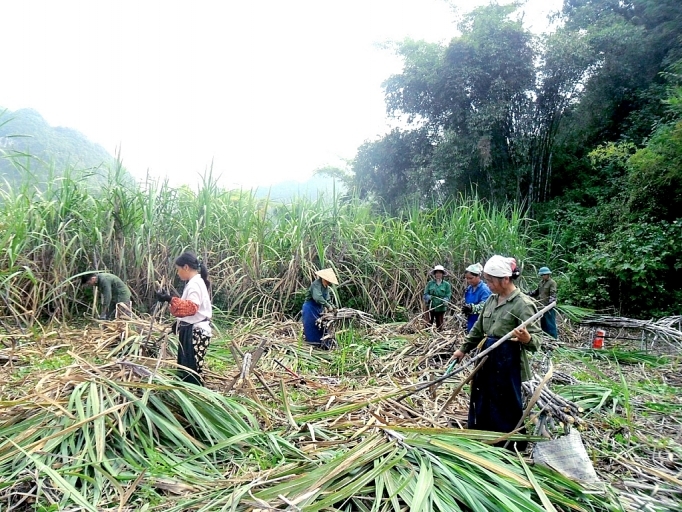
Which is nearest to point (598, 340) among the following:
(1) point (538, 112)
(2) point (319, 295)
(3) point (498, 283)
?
(2) point (319, 295)

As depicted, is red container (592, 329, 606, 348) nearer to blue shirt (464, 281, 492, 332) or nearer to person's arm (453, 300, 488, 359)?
blue shirt (464, 281, 492, 332)

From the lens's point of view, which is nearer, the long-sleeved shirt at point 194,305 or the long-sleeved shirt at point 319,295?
the long-sleeved shirt at point 194,305

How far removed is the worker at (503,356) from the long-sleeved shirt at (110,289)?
3.77m

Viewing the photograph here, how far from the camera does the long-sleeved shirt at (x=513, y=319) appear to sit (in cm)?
239

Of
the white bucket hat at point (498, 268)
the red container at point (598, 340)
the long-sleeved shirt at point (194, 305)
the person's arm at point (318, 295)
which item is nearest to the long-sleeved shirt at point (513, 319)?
the white bucket hat at point (498, 268)

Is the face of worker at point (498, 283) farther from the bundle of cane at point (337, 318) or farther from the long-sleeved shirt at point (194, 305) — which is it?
the bundle of cane at point (337, 318)

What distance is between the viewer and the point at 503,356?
8.13 ft

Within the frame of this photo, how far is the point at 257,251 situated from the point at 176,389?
3.56 metres

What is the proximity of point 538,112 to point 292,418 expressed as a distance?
11.5 metres

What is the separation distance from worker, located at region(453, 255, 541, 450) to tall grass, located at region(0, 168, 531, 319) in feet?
11.9

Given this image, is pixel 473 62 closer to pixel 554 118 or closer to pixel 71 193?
pixel 554 118

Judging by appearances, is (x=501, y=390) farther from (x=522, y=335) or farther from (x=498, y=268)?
(x=498, y=268)

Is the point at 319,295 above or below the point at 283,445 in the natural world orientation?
above

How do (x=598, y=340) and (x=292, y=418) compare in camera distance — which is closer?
(x=292, y=418)
